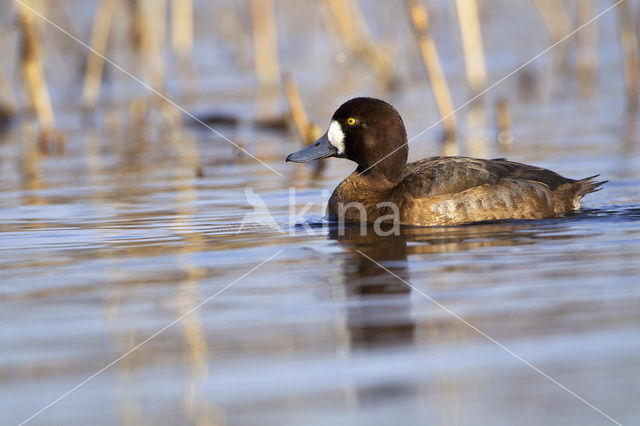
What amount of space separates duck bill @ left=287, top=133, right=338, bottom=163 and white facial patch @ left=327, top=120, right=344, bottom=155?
3 cm

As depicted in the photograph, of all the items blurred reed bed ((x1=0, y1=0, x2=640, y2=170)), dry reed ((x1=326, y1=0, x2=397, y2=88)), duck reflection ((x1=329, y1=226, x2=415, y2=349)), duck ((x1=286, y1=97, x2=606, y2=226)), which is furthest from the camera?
dry reed ((x1=326, y1=0, x2=397, y2=88))

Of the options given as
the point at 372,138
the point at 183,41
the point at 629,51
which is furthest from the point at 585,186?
the point at 183,41

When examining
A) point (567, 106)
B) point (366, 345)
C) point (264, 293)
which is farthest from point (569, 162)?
point (366, 345)

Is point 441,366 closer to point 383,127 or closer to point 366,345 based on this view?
point 366,345

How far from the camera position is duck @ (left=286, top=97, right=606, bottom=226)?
22.6 ft

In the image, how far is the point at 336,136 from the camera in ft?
24.5

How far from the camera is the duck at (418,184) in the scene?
6891 millimetres

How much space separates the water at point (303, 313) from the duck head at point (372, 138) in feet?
1.71

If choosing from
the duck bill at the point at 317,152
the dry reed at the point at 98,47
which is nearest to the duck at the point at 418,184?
the duck bill at the point at 317,152

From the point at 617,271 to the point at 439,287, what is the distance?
866 mm

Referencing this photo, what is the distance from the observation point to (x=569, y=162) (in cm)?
938

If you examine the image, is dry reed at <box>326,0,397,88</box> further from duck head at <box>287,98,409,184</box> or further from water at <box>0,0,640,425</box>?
duck head at <box>287,98,409,184</box>

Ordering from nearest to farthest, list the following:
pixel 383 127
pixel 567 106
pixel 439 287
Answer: pixel 439 287 → pixel 383 127 → pixel 567 106

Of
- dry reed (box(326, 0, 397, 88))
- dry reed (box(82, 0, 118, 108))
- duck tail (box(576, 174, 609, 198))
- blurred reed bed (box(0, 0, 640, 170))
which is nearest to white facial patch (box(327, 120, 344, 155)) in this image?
duck tail (box(576, 174, 609, 198))
